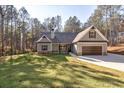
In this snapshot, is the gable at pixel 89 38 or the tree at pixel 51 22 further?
the tree at pixel 51 22

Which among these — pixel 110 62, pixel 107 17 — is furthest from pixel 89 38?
pixel 107 17

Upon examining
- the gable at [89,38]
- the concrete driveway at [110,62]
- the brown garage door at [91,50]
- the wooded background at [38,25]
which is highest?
the wooded background at [38,25]

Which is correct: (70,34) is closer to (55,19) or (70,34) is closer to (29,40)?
(29,40)

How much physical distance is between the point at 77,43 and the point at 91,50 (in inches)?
81.7

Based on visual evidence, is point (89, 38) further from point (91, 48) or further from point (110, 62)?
point (110, 62)

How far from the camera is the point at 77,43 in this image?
81.1 feet

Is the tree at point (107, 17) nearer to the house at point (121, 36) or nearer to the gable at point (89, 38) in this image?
the house at point (121, 36)

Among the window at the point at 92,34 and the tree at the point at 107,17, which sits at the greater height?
the tree at the point at 107,17

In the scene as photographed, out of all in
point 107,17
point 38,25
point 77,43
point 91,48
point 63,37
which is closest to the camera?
point 77,43

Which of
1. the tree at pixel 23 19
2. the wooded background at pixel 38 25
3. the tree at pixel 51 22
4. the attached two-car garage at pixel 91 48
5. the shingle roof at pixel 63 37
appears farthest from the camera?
the tree at pixel 51 22

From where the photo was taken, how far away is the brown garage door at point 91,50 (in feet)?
81.5

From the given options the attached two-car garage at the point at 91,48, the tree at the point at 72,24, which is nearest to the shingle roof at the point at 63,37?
the attached two-car garage at the point at 91,48

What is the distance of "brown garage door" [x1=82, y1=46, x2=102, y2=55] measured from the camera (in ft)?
81.5
